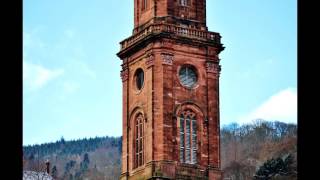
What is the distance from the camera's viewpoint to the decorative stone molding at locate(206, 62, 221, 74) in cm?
6950

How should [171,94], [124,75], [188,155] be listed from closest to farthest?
[188,155] → [171,94] → [124,75]

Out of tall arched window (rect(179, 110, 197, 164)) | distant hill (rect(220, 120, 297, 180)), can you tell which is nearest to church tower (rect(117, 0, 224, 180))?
tall arched window (rect(179, 110, 197, 164))

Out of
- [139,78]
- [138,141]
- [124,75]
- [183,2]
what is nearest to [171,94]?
[139,78]

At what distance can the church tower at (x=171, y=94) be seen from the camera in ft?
219

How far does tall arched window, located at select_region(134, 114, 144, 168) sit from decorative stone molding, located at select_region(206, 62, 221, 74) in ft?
20.1

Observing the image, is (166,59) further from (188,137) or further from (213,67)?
(188,137)

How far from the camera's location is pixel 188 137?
6806 cm

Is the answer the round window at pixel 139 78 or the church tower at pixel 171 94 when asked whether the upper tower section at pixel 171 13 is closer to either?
the church tower at pixel 171 94

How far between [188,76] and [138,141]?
19.9ft

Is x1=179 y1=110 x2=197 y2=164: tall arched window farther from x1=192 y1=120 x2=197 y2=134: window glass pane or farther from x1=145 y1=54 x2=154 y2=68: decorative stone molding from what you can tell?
x1=145 y1=54 x2=154 y2=68: decorative stone molding

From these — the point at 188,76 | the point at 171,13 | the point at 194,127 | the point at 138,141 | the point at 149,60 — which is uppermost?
the point at 171,13

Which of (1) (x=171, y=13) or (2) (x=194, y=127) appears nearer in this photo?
(2) (x=194, y=127)
